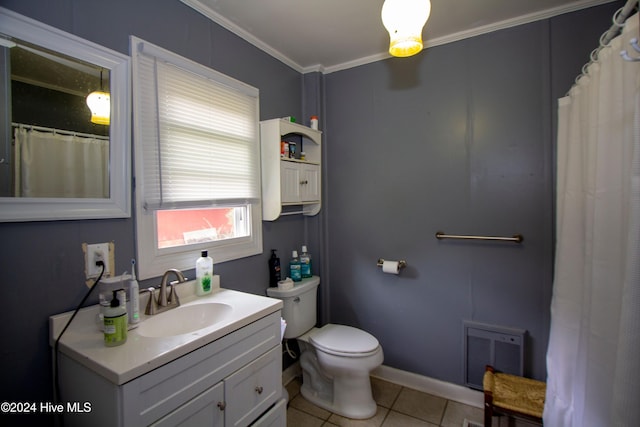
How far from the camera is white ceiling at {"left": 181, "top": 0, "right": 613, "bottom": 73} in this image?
5.47ft

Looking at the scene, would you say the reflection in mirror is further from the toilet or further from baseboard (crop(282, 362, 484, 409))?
baseboard (crop(282, 362, 484, 409))

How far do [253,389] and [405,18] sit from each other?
157cm

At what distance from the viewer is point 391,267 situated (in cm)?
216

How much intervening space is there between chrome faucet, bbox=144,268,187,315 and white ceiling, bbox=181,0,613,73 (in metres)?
1.37

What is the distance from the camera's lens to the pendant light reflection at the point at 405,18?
3.63 ft

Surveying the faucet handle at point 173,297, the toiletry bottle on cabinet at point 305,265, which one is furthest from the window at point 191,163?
the toiletry bottle on cabinet at point 305,265

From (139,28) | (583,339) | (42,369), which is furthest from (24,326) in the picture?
(583,339)

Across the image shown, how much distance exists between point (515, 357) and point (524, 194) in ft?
3.22

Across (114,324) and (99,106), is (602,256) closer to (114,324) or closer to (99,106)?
(114,324)

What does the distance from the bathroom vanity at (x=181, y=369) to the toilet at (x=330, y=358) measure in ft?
1.66

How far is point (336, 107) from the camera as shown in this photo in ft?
8.02

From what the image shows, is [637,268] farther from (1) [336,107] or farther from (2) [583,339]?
(1) [336,107]

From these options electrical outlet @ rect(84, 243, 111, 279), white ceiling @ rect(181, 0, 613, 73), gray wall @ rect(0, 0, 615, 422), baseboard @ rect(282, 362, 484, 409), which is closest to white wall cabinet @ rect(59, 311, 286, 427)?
electrical outlet @ rect(84, 243, 111, 279)

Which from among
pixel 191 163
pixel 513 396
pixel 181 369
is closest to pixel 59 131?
pixel 191 163
